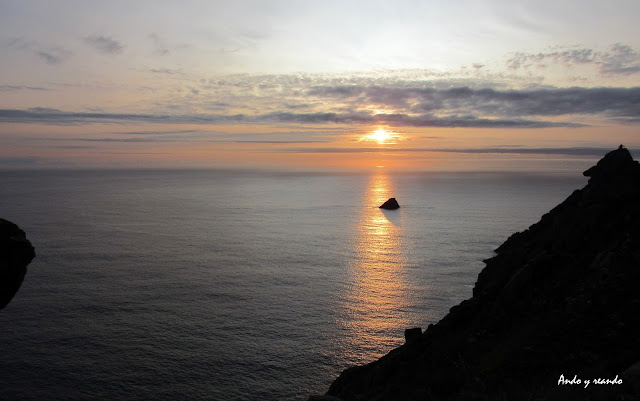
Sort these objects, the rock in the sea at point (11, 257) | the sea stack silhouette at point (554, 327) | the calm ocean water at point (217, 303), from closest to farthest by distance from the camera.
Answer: the sea stack silhouette at point (554, 327) < the rock in the sea at point (11, 257) < the calm ocean water at point (217, 303)

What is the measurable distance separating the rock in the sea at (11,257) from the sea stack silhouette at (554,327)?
101 feet

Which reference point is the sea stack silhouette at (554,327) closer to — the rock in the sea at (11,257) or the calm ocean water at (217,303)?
the calm ocean water at (217,303)

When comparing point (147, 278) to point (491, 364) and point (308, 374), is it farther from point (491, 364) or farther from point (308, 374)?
point (491, 364)

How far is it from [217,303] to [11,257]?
32.6m

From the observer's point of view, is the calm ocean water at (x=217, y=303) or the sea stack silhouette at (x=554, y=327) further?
the calm ocean water at (x=217, y=303)

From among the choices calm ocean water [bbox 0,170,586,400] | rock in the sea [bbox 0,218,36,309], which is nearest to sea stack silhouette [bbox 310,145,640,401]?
calm ocean water [bbox 0,170,586,400]

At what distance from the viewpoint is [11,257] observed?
37.8 m

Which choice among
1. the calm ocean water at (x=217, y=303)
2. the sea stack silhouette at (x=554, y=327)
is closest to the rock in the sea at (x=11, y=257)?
the calm ocean water at (x=217, y=303)

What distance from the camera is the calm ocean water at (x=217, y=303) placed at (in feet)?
150

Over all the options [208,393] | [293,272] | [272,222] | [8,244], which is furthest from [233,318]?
[272,222]

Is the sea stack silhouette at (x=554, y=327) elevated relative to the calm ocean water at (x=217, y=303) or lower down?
elevated

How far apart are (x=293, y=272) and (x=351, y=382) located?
51051mm

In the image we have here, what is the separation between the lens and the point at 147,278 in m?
77.2

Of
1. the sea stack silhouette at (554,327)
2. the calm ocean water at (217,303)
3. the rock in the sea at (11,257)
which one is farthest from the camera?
the calm ocean water at (217,303)
